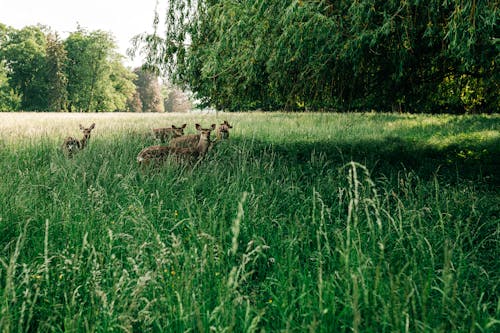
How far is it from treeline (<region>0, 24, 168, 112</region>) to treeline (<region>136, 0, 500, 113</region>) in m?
52.0

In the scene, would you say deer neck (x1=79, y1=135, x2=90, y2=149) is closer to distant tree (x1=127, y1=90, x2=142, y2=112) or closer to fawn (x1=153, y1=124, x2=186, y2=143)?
fawn (x1=153, y1=124, x2=186, y2=143)

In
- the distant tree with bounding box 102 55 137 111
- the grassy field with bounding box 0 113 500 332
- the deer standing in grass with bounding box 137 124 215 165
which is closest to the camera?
the grassy field with bounding box 0 113 500 332

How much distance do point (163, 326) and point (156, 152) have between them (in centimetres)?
468

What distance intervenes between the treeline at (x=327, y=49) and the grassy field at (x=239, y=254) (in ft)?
5.45

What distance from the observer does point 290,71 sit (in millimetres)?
7438

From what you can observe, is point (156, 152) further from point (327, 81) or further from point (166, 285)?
point (166, 285)

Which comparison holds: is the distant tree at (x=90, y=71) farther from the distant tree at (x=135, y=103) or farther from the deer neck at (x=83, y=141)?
the deer neck at (x=83, y=141)

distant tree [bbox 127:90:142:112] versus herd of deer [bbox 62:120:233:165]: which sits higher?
distant tree [bbox 127:90:142:112]

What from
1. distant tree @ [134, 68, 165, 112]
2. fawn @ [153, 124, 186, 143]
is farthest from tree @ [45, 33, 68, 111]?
fawn @ [153, 124, 186, 143]

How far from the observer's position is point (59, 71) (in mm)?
54188

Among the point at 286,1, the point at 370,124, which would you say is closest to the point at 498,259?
the point at 286,1

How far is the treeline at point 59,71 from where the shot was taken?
54625 mm

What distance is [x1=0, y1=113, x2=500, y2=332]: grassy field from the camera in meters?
2.16

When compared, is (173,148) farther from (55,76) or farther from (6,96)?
(6,96)
